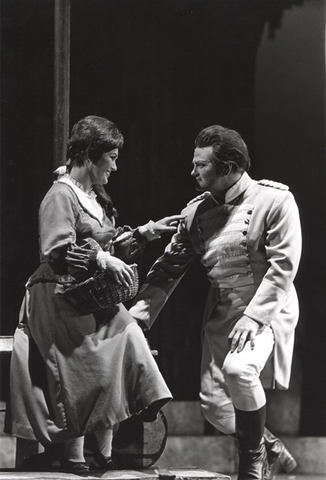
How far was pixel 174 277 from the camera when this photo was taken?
5.75 m

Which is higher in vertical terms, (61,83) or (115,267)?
(61,83)

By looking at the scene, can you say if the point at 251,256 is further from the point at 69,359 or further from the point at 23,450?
the point at 23,450

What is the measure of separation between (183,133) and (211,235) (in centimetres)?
145

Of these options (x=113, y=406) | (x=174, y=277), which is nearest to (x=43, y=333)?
(x=113, y=406)

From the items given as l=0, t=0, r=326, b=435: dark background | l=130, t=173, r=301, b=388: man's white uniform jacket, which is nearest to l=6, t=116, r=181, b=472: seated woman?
l=130, t=173, r=301, b=388: man's white uniform jacket

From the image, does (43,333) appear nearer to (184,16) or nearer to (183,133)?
(183,133)

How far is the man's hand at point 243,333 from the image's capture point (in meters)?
5.15

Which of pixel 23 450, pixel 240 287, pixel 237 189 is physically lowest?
pixel 23 450

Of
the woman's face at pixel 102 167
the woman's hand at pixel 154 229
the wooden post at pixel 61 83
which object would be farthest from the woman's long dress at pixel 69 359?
the wooden post at pixel 61 83

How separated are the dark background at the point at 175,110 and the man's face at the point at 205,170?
130cm

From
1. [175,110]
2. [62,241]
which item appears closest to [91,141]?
[62,241]

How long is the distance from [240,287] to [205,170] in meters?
0.68

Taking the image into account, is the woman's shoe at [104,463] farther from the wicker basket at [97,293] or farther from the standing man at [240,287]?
the wicker basket at [97,293]

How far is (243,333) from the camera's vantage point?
5160mm
